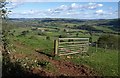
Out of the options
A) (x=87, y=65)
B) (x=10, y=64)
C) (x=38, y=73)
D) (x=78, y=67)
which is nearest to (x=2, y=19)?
(x=10, y=64)

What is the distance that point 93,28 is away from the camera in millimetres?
80625

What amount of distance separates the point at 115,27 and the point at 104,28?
15.3 feet

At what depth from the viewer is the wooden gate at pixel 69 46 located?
2024 cm

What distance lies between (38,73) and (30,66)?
101 cm

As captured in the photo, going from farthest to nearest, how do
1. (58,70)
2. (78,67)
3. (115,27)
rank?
(115,27) < (78,67) < (58,70)

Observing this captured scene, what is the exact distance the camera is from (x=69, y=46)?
22.3 metres

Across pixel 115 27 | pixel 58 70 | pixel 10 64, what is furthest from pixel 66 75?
pixel 115 27

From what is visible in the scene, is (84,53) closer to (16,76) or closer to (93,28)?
(16,76)

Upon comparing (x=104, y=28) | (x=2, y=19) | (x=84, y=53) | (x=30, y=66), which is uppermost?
(x=2, y=19)

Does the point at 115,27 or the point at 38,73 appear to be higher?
the point at 38,73

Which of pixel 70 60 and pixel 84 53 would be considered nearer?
pixel 70 60

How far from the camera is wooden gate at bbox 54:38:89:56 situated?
66.4 feet

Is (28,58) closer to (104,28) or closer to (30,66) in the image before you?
(30,66)

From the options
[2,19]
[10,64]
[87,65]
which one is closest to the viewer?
[2,19]
